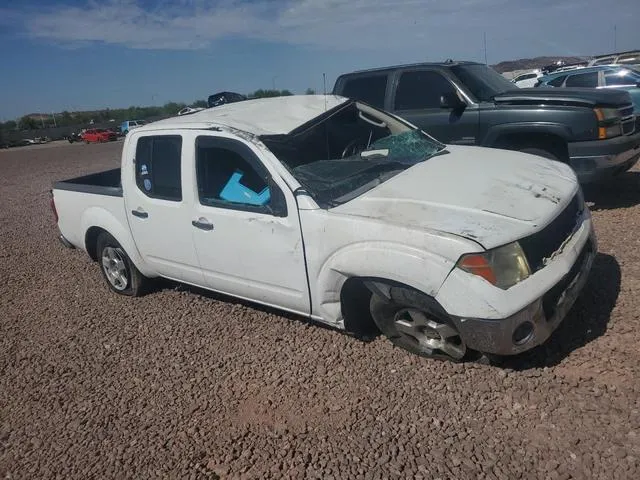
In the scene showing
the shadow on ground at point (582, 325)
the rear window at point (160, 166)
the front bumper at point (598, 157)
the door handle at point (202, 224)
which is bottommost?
the shadow on ground at point (582, 325)

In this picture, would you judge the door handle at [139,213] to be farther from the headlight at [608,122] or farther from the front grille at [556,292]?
the headlight at [608,122]

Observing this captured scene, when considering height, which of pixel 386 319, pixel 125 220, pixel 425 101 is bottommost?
pixel 386 319

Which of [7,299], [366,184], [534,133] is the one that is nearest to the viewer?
[366,184]

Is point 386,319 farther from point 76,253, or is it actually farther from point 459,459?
point 76,253

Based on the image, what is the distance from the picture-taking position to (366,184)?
356cm

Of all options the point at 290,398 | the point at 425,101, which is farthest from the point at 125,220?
the point at 425,101

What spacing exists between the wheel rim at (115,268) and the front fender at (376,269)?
8.22 feet

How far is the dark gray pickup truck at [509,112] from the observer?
561 cm

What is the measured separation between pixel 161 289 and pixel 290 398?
8.47ft

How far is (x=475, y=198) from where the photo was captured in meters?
3.12

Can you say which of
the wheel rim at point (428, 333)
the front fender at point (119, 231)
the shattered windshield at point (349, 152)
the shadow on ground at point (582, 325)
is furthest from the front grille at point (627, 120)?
the front fender at point (119, 231)

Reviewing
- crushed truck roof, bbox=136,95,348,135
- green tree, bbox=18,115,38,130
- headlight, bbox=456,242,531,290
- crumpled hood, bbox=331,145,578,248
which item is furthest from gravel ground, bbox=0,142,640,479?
green tree, bbox=18,115,38,130

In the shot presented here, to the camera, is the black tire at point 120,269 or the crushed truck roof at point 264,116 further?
the black tire at point 120,269

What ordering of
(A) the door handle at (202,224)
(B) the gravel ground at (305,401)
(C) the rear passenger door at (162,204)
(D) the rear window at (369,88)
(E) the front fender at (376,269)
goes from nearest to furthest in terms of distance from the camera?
1. (B) the gravel ground at (305,401)
2. (E) the front fender at (376,269)
3. (A) the door handle at (202,224)
4. (C) the rear passenger door at (162,204)
5. (D) the rear window at (369,88)
